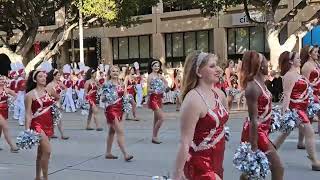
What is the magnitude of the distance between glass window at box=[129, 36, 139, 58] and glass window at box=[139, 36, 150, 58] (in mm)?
407

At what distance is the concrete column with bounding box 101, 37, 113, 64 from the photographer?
35.5 metres

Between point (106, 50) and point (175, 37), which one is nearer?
point (175, 37)

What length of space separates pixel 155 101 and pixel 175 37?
869 inches

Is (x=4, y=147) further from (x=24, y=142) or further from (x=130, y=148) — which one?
(x=24, y=142)

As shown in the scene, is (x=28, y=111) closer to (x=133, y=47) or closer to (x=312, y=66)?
(x=312, y=66)

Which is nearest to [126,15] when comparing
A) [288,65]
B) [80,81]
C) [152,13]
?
[80,81]

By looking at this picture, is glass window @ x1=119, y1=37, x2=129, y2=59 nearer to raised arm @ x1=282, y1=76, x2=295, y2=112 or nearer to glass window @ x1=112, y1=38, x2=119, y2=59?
glass window @ x1=112, y1=38, x2=119, y2=59

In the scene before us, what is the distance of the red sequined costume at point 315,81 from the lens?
9094 millimetres

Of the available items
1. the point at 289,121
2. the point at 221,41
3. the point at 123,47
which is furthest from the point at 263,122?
the point at 123,47

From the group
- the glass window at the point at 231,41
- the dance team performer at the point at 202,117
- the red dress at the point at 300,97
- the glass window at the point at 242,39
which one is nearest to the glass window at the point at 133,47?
the glass window at the point at 231,41

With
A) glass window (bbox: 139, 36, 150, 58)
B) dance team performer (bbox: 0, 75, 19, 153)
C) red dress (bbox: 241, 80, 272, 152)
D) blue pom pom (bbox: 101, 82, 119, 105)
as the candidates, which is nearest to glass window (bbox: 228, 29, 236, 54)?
glass window (bbox: 139, 36, 150, 58)

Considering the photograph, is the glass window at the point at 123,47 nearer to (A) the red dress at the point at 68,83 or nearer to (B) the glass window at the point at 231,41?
(B) the glass window at the point at 231,41

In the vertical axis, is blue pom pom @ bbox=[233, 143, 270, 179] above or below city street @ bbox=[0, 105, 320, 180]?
above

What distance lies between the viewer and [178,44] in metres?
32.9
